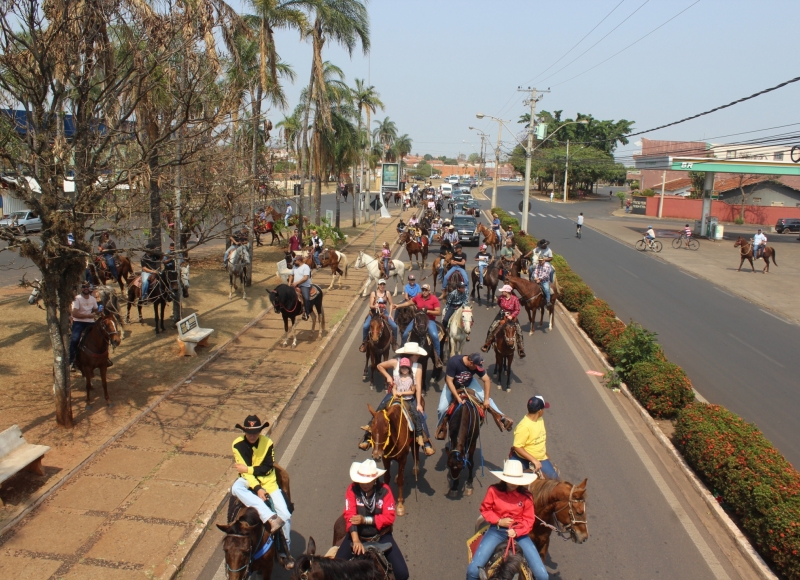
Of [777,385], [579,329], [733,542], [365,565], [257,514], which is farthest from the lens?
[579,329]

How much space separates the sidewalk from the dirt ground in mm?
335

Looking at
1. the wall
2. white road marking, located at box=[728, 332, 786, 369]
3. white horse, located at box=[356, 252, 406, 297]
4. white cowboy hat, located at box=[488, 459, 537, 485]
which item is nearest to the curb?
white cowboy hat, located at box=[488, 459, 537, 485]

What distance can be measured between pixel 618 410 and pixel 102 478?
28.3ft

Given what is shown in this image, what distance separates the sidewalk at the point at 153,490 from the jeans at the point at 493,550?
122 inches

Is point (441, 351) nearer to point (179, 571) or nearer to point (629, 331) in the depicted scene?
point (629, 331)

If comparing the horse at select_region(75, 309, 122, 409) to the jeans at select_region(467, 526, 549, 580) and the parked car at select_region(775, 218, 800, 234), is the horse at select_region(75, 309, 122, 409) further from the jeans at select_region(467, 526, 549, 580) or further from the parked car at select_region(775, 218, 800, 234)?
the parked car at select_region(775, 218, 800, 234)

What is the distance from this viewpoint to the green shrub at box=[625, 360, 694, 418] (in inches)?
442

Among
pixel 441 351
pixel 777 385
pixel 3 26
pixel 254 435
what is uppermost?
pixel 3 26

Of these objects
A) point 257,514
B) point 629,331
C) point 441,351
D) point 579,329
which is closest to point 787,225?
point 579,329

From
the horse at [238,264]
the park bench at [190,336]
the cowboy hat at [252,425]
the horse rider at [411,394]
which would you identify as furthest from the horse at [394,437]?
the horse at [238,264]

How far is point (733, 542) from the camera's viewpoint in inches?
294

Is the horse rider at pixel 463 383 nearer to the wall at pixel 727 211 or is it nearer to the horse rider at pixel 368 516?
the horse rider at pixel 368 516

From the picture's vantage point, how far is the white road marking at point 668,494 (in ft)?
23.1

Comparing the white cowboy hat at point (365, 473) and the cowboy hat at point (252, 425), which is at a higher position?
the cowboy hat at point (252, 425)
